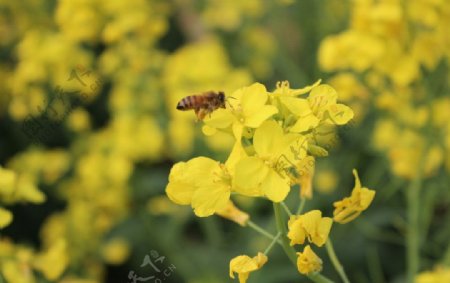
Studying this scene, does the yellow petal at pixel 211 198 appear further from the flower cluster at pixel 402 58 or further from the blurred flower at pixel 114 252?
the blurred flower at pixel 114 252

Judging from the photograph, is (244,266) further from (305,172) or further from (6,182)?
(6,182)

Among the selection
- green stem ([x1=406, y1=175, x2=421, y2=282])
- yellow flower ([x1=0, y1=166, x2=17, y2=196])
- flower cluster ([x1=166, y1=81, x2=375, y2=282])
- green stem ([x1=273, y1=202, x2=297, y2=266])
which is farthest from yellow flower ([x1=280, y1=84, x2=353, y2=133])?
green stem ([x1=406, y1=175, x2=421, y2=282])

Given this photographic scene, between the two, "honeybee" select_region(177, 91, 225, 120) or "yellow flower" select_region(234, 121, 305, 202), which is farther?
"honeybee" select_region(177, 91, 225, 120)

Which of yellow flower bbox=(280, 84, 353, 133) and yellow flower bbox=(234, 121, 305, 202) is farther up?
yellow flower bbox=(280, 84, 353, 133)

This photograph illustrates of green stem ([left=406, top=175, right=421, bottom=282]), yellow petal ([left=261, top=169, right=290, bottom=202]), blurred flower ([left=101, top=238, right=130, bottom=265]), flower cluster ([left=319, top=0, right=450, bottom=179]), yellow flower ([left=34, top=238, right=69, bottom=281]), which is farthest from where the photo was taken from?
blurred flower ([left=101, top=238, right=130, bottom=265])

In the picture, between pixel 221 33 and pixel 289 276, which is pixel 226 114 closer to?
pixel 289 276

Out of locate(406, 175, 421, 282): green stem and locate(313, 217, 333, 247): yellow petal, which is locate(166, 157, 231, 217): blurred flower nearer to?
locate(313, 217, 333, 247): yellow petal

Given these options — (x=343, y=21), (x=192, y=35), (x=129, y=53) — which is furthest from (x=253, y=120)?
(x=192, y=35)

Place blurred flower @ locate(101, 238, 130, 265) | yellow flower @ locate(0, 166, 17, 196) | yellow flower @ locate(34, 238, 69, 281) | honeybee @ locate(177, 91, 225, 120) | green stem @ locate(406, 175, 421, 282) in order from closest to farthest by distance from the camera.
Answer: honeybee @ locate(177, 91, 225, 120) → yellow flower @ locate(0, 166, 17, 196) → yellow flower @ locate(34, 238, 69, 281) → green stem @ locate(406, 175, 421, 282) → blurred flower @ locate(101, 238, 130, 265)
